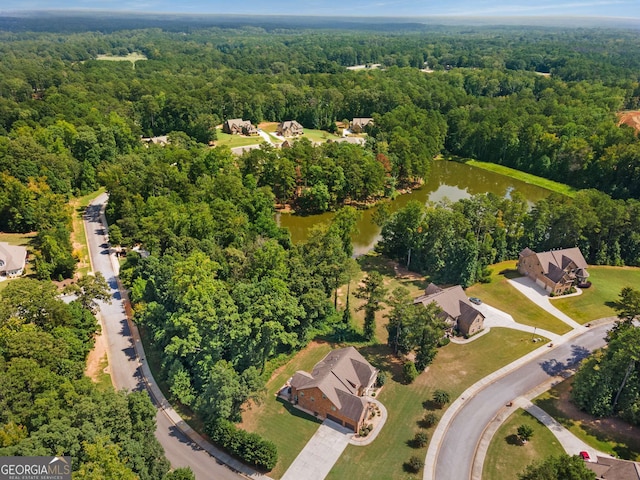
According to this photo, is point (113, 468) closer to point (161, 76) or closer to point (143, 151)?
point (143, 151)

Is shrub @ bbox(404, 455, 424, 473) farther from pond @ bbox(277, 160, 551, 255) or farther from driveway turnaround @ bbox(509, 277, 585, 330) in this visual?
pond @ bbox(277, 160, 551, 255)

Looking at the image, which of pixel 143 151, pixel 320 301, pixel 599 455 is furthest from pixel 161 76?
pixel 599 455

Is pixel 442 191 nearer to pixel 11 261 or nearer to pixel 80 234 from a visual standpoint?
pixel 80 234

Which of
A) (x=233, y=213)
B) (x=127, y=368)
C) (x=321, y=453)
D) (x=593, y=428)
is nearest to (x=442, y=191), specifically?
(x=233, y=213)

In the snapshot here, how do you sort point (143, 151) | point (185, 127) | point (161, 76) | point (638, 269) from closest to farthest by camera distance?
point (638, 269), point (143, 151), point (185, 127), point (161, 76)

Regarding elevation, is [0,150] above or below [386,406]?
above

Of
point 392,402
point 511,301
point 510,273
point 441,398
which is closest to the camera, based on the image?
point 441,398
